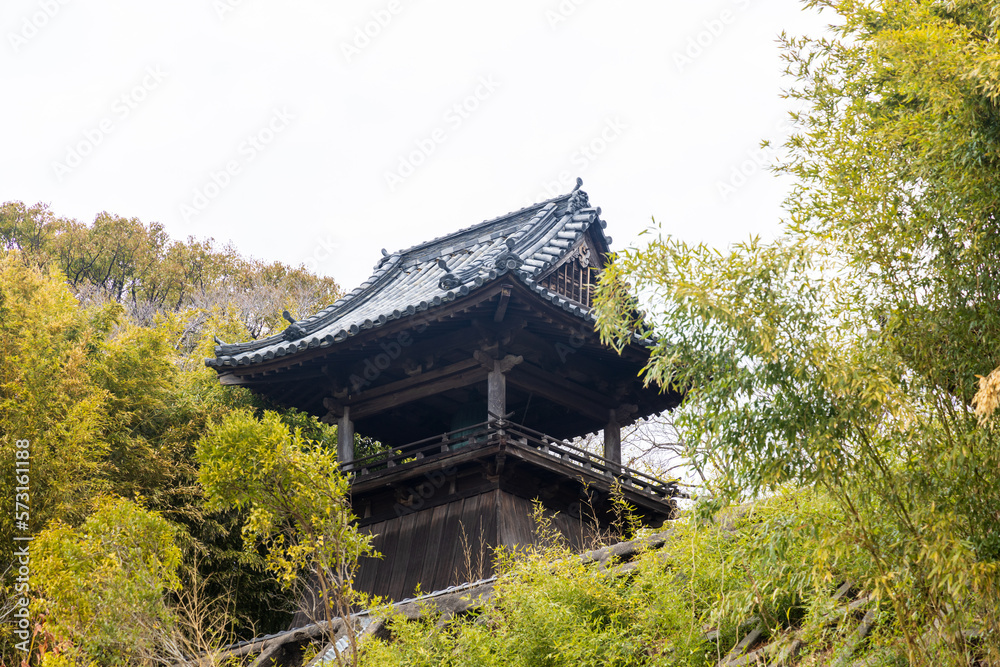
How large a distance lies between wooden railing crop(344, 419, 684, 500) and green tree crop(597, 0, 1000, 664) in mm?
4444

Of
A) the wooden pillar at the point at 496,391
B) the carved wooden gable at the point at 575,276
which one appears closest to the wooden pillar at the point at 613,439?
the carved wooden gable at the point at 575,276

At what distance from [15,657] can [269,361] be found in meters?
3.54

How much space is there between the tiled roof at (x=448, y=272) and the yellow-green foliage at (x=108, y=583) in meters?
3.37

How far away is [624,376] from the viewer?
423 inches

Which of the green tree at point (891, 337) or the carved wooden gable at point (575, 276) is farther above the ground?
the carved wooden gable at point (575, 276)

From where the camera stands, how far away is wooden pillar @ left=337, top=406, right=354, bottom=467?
10.3m

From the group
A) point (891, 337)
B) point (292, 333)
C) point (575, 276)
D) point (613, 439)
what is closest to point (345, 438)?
point (292, 333)

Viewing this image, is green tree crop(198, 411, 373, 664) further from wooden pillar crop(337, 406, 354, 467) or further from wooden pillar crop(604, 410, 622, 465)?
wooden pillar crop(604, 410, 622, 465)

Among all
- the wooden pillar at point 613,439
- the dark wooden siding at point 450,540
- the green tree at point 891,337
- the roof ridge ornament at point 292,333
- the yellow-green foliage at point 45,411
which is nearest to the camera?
the green tree at point 891,337

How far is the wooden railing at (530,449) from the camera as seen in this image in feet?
30.1

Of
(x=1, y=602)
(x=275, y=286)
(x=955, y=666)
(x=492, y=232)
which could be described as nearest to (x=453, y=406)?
→ (x=492, y=232)

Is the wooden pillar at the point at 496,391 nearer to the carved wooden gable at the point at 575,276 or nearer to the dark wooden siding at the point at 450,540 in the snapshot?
the dark wooden siding at the point at 450,540

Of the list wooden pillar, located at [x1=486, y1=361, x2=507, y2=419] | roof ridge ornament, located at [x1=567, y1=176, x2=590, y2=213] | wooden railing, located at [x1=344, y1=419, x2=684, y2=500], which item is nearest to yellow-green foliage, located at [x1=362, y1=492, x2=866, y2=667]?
wooden railing, located at [x1=344, y1=419, x2=684, y2=500]

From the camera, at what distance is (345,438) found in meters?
10.5
